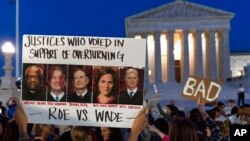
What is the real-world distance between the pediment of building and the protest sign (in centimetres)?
5194

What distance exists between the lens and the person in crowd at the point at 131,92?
650cm

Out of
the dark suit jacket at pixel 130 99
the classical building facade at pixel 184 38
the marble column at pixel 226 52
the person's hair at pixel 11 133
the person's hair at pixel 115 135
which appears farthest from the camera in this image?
the marble column at pixel 226 52

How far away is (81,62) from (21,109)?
900mm

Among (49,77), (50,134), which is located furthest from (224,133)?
(49,77)

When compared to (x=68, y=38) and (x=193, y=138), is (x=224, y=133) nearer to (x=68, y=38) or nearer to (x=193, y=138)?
(x=68, y=38)

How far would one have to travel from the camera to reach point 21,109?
6.50 meters

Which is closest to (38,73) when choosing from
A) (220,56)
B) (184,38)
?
(184,38)

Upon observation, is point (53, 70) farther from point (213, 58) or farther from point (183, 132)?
point (213, 58)

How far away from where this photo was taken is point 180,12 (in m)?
59.9

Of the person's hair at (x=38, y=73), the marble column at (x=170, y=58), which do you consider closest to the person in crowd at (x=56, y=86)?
the person's hair at (x=38, y=73)

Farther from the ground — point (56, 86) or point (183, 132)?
point (56, 86)

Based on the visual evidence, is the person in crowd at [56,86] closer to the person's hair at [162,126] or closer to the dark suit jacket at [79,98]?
the dark suit jacket at [79,98]

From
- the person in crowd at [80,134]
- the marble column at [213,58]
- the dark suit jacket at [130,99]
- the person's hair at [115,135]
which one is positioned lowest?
the person's hair at [115,135]

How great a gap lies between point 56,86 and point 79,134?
2.38 ft
